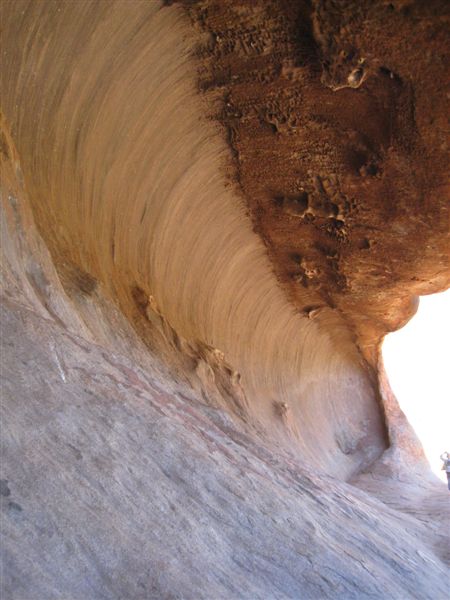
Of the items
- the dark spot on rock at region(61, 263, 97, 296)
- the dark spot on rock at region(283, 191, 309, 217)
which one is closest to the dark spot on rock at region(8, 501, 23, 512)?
the dark spot on rock at region(61, 263, 97, 296)

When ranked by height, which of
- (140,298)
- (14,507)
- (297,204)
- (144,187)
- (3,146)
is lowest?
(14,507)

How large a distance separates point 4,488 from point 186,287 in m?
3.65

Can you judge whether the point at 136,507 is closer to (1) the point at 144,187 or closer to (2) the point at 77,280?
(2) the point at 77,280

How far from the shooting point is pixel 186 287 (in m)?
5.58

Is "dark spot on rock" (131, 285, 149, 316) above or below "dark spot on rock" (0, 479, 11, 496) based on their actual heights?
above

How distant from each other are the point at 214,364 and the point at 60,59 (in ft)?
9.89

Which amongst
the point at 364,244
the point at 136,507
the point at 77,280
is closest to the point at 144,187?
the point at 77,280

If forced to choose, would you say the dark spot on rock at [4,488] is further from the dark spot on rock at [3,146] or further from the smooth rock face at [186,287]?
the dark spot on rock at [3,146]

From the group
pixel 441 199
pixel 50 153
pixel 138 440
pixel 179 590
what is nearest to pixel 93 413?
pixel 138 440

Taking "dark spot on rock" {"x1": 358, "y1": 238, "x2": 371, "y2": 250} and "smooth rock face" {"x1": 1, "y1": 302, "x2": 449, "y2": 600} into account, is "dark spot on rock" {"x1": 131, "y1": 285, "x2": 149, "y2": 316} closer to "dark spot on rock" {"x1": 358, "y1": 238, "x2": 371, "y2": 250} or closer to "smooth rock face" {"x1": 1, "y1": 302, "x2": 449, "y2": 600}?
"smooth rock face" {"x1": 1, "y1": 302, "x2": 449, "y2": 600}

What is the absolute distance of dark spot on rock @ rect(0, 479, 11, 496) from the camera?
202 cm

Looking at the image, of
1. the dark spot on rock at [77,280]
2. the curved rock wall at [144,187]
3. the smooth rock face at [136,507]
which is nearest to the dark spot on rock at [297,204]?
the curved rock wall at [144,187]

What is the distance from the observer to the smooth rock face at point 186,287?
2236 mm

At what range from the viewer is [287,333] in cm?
759
